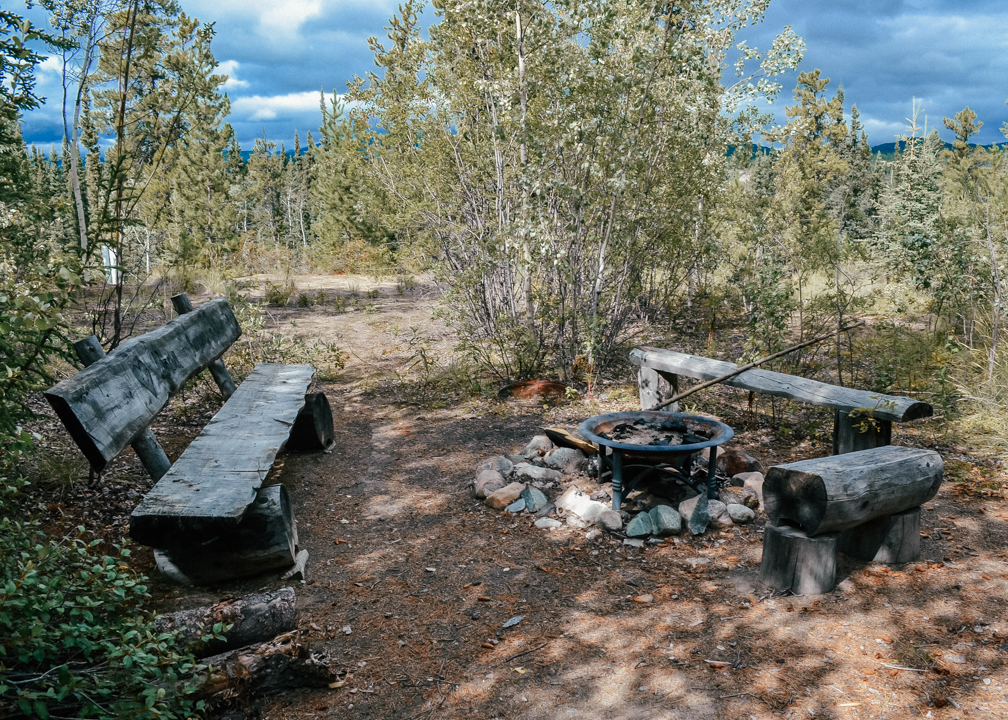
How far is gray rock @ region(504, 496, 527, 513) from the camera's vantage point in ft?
15.3

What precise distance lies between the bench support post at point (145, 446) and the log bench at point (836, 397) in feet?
14.2

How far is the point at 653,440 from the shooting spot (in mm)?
4539

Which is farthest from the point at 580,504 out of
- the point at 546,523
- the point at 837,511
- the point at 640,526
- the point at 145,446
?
the point at 145,446

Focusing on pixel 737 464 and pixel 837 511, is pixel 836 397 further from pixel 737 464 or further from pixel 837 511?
pixel 837 511

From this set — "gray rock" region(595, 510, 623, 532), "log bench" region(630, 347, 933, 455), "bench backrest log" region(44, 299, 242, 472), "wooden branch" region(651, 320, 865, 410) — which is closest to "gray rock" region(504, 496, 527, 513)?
"gray rock" region(595, 510, 623, 532)

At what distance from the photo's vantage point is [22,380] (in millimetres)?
3307

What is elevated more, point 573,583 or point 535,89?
point 535,89

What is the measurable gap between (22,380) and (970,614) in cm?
486

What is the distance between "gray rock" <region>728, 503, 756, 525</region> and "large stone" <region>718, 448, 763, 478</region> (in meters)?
0.64

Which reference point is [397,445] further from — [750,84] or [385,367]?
[750,84]

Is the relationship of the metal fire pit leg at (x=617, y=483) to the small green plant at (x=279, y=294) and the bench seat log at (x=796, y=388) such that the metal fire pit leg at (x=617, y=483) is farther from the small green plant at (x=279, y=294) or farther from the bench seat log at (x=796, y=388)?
the small green plant at (x=279, y=294)

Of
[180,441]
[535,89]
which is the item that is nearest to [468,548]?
[180,441]

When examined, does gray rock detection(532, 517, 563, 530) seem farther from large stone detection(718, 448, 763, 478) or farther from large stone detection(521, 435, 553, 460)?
large stone detection(718, 448, 763, 478)

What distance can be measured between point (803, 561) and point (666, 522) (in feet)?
3.35
